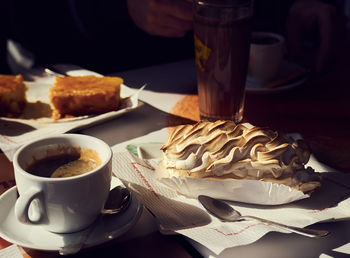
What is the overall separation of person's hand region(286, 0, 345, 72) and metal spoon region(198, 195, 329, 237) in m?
0.86

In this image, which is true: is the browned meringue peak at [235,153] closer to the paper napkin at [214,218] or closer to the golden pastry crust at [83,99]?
the paper napkin at [214,218]

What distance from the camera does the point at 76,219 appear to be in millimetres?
657

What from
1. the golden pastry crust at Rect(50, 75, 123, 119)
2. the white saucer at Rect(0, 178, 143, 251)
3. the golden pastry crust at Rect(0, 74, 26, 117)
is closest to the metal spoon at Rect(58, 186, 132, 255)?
the white saucer at Rect(0, 178, 143, 251)

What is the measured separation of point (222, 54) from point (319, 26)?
60 centimetres

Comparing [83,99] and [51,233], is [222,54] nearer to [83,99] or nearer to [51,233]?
[83,99]

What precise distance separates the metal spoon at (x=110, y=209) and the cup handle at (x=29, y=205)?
0.22 feet

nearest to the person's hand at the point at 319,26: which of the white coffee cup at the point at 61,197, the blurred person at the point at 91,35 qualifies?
the blurred person at the point at 91,35

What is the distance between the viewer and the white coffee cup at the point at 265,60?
128 cm

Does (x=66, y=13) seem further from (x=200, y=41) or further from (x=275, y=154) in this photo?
(x=275, y=154)

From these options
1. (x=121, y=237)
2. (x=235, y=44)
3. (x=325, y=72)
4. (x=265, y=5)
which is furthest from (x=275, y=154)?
(x=265, y=5)

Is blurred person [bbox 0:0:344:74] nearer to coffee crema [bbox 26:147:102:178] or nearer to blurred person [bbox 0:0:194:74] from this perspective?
blurred person [bbox 0:0:194:74]

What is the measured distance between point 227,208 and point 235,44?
1.58ft

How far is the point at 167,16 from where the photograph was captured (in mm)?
1402

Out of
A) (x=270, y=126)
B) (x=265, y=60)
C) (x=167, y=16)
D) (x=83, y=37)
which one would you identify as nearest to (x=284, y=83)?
(x=265, y=60)
